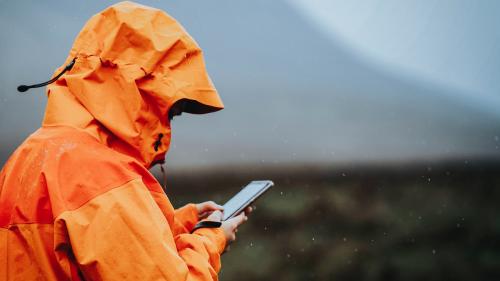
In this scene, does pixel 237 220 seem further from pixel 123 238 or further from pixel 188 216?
pixel 123 238

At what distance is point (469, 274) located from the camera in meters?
3.30

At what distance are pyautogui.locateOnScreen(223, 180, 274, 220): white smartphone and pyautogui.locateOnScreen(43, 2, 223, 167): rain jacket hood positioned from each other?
31 centimetres

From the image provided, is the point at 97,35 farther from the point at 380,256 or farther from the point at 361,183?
the point at 380,256

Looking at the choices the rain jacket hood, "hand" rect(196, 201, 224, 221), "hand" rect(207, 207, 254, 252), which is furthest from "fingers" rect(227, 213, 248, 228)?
the rain jacket hood

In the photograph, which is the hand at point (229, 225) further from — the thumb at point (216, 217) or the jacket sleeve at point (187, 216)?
the jacket sleeve at point (187, 216)

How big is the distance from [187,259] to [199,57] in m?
0.45

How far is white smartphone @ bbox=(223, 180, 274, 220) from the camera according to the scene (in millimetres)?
1438

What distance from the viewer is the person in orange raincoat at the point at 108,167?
2.99ft

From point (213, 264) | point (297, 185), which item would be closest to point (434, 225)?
point (297, 185)

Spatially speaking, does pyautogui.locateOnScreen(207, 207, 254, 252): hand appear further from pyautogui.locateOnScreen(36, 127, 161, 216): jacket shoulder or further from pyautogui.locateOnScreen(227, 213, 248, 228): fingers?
pyautogui.locateOnScreen(36, 127, 161, 216): jacket shoulder

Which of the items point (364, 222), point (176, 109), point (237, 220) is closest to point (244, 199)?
point (237, 220)

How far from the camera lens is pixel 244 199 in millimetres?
1500

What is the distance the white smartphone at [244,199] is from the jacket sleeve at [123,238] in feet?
1.52

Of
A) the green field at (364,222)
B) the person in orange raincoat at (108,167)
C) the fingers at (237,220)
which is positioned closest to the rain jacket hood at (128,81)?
the person in orange raincoat at (108,167)
